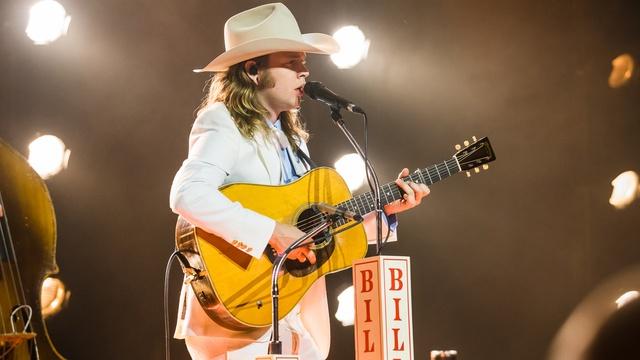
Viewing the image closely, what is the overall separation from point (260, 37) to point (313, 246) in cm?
87

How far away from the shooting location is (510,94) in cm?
398

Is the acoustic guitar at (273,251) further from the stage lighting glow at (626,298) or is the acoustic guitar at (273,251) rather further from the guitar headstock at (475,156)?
the stage lighting glow at (626,298)

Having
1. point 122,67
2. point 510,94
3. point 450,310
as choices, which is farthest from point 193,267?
point 510,94

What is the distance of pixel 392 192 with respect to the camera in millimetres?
3141

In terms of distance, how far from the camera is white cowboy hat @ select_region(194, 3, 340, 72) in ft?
10.2

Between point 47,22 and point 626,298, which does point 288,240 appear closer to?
point 47,22

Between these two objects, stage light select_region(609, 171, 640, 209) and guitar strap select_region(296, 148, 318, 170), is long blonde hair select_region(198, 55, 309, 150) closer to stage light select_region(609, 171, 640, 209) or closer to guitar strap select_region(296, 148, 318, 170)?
guitar strap select_region(296, 148, 318, 170)

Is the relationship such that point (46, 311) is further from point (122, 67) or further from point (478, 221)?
point (478, 221)

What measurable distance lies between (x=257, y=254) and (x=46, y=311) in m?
0.90

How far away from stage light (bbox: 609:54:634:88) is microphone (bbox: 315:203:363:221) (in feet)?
5.79

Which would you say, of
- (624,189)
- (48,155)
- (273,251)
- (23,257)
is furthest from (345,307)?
(23,257)

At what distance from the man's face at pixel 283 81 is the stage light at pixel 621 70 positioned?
1618 mm

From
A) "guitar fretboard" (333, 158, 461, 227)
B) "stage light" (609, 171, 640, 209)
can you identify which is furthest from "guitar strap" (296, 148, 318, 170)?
"stage light" (609, 171, 640, 209)

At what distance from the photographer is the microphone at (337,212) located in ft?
8.58
